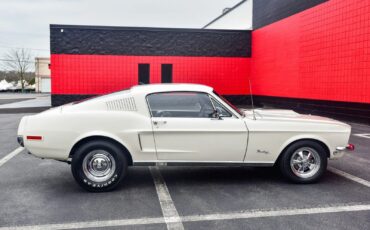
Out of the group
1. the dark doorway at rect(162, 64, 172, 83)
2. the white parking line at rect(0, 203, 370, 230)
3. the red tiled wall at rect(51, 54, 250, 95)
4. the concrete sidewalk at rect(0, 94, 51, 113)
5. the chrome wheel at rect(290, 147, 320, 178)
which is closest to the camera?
the white parking line at rect(0, 203, 370, 230)

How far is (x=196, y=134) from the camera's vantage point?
4984mm

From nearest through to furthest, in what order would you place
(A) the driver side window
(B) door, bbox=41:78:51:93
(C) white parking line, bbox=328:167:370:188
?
1. (A) the driver side window
2. (C) white parking line, bbox=328:167:370:188
3. (B) door, bbox=41:78:51:93

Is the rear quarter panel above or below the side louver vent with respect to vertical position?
below

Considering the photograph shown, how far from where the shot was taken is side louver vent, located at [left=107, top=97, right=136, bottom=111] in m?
5.01

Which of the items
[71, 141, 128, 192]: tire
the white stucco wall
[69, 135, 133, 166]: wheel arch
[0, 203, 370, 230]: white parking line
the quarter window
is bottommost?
[0, 203, 370, 230]: white parking line

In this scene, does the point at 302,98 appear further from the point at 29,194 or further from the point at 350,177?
the point at 29,194

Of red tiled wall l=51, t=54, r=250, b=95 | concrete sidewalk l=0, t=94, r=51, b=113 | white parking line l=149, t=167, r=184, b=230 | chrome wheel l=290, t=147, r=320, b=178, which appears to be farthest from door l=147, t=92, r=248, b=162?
red tiled wall l=51, t=54, r=250, b=95

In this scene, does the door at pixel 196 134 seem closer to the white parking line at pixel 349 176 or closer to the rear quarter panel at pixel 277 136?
the rear quarter panel at pixel 277 136

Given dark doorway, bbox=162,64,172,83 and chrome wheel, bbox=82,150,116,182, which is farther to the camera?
dark doorway, bbox=162,64,172,83

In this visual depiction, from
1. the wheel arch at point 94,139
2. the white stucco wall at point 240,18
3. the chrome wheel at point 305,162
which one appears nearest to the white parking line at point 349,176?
the chrome wheel at point 305,162

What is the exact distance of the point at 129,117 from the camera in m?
4.95

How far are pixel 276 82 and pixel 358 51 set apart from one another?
6.20 m

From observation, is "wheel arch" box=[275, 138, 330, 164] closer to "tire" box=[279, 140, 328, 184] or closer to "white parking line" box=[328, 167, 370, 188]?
"tire" box=[279, 140, 328, 184]

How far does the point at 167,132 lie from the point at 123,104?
2.45 ft
